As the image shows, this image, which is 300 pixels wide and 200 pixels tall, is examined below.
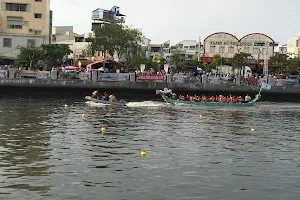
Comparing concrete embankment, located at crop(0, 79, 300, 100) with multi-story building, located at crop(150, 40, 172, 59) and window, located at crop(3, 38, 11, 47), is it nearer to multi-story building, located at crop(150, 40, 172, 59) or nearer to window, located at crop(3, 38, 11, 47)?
window, located at crop(3, 38, 11, 47)

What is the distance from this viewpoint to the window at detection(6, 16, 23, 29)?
7519cm

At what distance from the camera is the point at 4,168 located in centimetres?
1873

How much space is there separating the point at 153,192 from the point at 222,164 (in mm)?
5571

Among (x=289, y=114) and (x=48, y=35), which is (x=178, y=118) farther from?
(x=48, y=35)

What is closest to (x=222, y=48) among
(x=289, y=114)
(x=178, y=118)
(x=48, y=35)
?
(x=48, y=35)

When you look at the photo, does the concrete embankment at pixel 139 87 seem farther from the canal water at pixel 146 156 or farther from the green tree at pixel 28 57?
the canal water at pixel 146 156

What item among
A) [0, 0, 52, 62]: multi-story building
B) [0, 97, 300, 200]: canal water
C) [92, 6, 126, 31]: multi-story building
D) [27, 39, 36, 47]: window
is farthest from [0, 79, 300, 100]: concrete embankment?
[92, 6, 126, 31]: multi-story building

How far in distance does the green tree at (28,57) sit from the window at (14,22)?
8629 millimetres

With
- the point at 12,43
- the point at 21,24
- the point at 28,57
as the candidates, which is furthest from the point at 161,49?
the point at 28,57

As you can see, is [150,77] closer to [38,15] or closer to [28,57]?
[28,57]

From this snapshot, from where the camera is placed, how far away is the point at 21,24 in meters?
75.6

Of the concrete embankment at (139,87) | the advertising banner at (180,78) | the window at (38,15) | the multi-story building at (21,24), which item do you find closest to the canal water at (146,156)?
the concrete embankment at (139,87)

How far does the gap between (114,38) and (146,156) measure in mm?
61020

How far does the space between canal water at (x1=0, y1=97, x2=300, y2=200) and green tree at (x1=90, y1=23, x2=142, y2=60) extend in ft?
140
